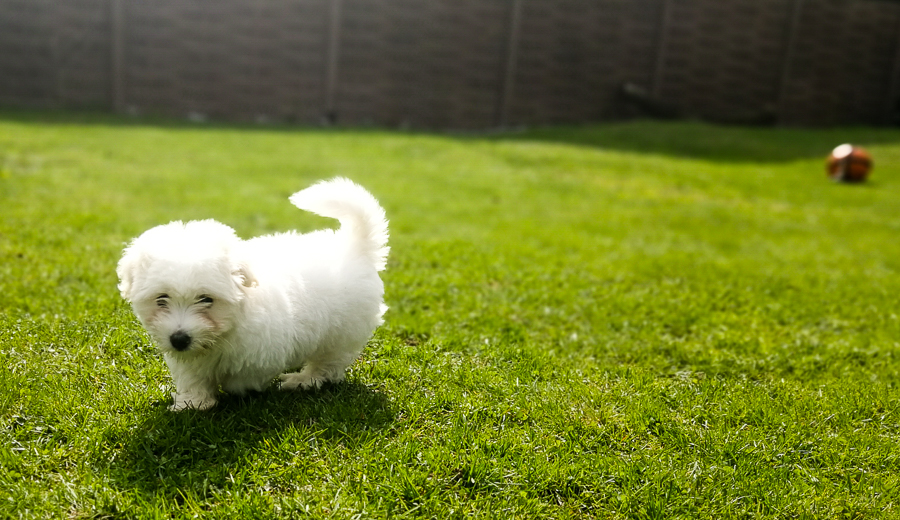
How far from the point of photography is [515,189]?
9422mm

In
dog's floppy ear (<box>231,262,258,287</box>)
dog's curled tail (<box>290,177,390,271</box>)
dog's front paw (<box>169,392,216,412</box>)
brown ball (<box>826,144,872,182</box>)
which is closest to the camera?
dog's floppy ear (<box>231,262,258,287</box>)

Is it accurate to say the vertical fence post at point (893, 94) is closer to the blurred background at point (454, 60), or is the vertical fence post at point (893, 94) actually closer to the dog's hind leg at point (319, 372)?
the blurred background at point (454, 60)

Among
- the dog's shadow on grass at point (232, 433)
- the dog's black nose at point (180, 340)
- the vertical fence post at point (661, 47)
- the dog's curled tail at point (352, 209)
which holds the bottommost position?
the dog's shadow on grass at point (232, 433)

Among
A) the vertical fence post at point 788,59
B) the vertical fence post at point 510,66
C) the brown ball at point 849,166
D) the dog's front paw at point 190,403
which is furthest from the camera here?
the vertical fence post at point 788,59

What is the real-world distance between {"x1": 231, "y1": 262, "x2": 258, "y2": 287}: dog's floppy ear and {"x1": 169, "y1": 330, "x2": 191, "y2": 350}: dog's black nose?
0.87ft

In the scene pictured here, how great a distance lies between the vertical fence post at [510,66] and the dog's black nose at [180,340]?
1418 centimetres

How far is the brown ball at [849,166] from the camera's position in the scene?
11.4 metres

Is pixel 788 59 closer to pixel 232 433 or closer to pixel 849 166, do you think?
pixel 849 166

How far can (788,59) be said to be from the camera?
17859 mm

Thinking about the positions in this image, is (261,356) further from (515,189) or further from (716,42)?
Answer: (716,42)

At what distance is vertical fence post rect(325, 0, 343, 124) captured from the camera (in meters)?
14.5

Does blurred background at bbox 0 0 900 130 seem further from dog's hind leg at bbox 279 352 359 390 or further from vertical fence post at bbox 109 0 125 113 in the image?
dog's hind leg at bbox 279 352 359 390

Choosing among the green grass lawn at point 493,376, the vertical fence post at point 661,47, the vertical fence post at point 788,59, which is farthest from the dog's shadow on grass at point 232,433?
the vertical fence post at point 788,59

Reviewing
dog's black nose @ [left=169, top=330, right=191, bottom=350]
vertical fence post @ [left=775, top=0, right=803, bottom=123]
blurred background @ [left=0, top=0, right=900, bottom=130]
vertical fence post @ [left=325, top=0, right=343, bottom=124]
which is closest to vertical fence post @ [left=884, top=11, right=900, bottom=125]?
blurred background @ [left=0, top=0, right=900, bottom=130]
